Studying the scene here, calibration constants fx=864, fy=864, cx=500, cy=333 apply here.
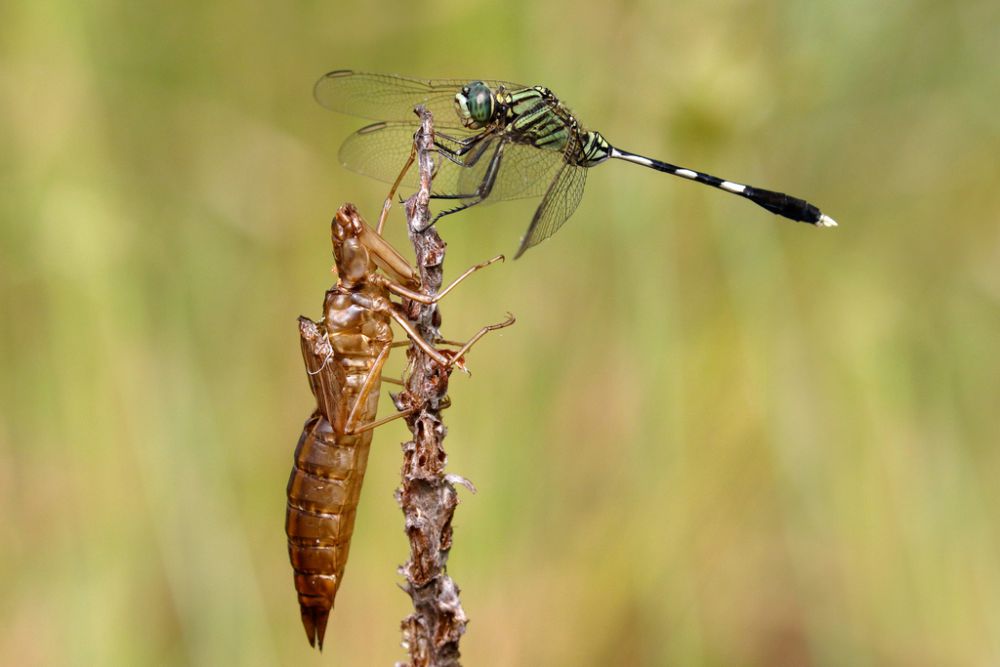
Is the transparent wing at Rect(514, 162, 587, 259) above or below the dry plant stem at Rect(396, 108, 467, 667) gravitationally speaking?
above

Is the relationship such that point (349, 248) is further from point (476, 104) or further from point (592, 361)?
point (592, 361)

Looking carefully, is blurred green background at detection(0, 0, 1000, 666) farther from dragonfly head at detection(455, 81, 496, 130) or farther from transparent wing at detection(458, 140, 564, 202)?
dragonfly head at detection(455, 81, 496, 130)

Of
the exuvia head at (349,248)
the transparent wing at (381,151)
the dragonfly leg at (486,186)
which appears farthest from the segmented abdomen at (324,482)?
the transparent wing at (381,151)

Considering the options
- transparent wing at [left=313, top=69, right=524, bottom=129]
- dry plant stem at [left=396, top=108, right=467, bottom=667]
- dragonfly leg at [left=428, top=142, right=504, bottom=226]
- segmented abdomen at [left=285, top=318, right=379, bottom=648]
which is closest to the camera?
dry plant stem at [left=396, top=108, right=467, bottom=667]

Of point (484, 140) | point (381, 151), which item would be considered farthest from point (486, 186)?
point (381, 151)

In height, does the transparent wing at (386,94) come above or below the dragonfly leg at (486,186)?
above

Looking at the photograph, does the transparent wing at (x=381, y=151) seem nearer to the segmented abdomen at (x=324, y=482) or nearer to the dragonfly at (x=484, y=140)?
the dragonfly at (x=484, y=140)

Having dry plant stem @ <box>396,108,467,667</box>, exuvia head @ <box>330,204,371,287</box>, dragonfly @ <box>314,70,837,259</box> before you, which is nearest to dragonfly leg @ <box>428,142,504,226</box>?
dragonfly @ <box>314,70,837,259</box>
